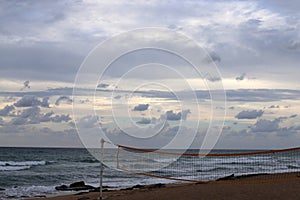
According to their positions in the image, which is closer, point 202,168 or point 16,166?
point 202,168

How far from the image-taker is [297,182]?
1370cm

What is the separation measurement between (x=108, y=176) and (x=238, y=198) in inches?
875

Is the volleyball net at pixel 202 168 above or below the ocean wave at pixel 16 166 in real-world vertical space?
above

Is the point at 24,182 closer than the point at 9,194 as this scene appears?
No

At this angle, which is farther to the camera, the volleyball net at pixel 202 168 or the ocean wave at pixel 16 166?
the ocean wave at pixel 16 166

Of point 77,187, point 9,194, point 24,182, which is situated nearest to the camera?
point 9,194

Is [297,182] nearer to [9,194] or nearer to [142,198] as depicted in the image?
[142,198]

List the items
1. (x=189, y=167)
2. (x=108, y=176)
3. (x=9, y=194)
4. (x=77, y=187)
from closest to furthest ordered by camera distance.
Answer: (x=9, y=194) < (x=77, y=187) < (x=108, y=176) < (x=189, y=167)

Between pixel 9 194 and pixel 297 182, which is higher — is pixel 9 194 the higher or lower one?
the lower one

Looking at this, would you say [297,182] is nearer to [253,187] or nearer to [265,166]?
[253,187]

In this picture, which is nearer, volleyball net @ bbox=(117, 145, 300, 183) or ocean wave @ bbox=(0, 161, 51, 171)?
volleyball net @ bbox=(117, 145, 300, 183)

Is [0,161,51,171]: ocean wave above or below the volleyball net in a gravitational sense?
below

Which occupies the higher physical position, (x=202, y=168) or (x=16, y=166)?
(x=202, y=168)

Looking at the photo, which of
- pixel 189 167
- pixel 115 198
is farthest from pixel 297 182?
pixel 189 167
